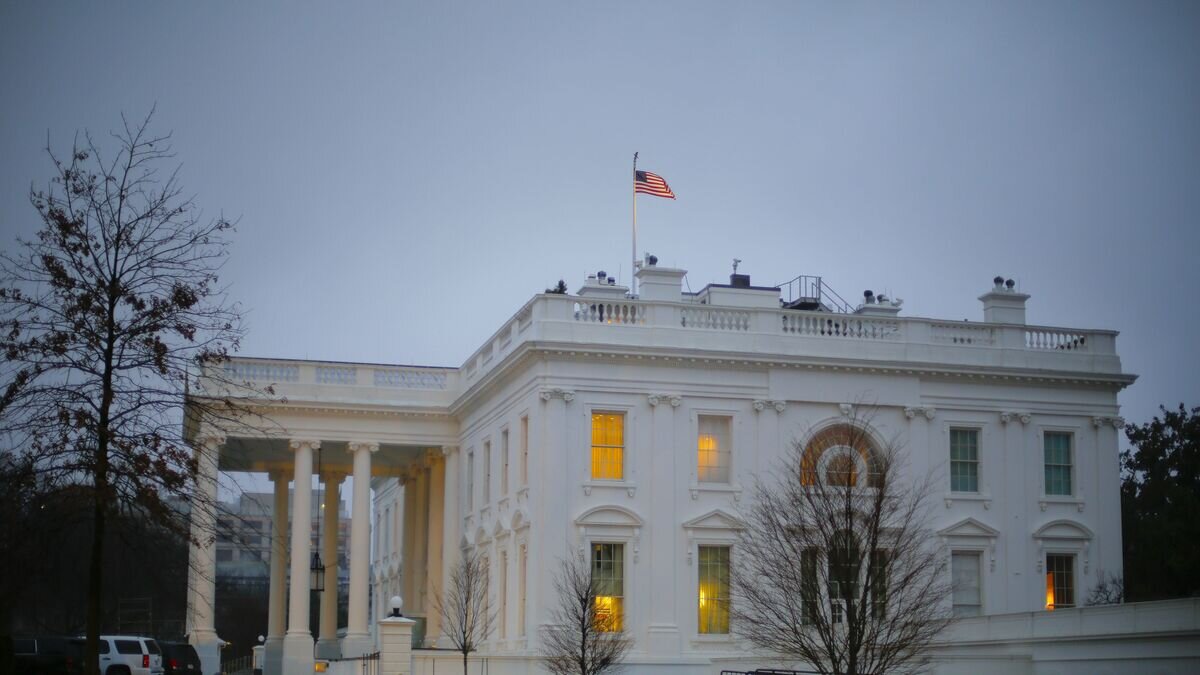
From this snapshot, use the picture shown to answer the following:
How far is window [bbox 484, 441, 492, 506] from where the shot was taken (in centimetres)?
5238

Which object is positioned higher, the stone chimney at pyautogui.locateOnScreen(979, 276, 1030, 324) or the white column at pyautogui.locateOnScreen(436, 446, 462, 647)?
the stone chimney at pyautogui.locateOnScreen(979, 276, 1030, 324)

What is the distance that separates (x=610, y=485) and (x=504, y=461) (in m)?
5.90

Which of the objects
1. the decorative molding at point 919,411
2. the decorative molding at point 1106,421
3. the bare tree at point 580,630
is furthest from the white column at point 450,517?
the decorative molding at point 1106,421

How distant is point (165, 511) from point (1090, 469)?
113 feet

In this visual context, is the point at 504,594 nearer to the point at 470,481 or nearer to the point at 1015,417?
the point at 470,481

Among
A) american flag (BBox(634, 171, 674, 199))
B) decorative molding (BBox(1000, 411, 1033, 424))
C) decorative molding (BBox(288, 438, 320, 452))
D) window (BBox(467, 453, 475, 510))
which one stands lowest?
window (BBox(467, 453, 475, 510))

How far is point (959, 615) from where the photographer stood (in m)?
48.0

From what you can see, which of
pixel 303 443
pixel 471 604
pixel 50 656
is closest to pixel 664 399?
pixel 471 604

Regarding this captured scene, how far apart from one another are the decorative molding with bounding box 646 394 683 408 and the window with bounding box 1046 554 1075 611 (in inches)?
515

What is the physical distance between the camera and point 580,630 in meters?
42.0

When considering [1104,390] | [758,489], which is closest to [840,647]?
[758,489]

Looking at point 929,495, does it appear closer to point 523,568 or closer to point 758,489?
point 758,489

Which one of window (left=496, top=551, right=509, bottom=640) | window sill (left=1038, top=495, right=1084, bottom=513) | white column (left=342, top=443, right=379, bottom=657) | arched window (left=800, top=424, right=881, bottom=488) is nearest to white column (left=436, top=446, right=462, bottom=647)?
white column (left=342, top=443, right=379, bottom=657)

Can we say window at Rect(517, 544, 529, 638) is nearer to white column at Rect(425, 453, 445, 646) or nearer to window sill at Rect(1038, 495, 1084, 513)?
white column at Rect(425, 453, 445, 646)
